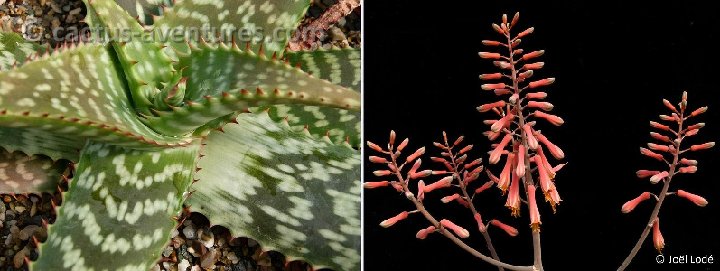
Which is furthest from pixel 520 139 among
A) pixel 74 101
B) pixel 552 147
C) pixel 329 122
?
pixel 74 101

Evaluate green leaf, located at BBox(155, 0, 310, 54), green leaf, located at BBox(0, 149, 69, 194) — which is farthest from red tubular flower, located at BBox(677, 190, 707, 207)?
green leaf, located at BBox(0, 149, 69, 194)

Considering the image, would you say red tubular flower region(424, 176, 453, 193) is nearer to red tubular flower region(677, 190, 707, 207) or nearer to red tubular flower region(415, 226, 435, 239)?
red tubular flower region(415, 226, 435, 239)

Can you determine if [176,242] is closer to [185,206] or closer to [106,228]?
[185,206]

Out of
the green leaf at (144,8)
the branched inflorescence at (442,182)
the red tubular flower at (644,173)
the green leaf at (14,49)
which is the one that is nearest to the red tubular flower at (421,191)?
the branched inflorescence at (442,182)

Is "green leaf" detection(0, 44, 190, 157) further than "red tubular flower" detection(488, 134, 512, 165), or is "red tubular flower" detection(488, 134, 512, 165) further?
"red tubular flower" detection(488, 134, 512, 165)

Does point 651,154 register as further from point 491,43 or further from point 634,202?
point 491,43

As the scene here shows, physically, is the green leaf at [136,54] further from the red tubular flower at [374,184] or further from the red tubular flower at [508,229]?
the red tubular flower at [508,229]
